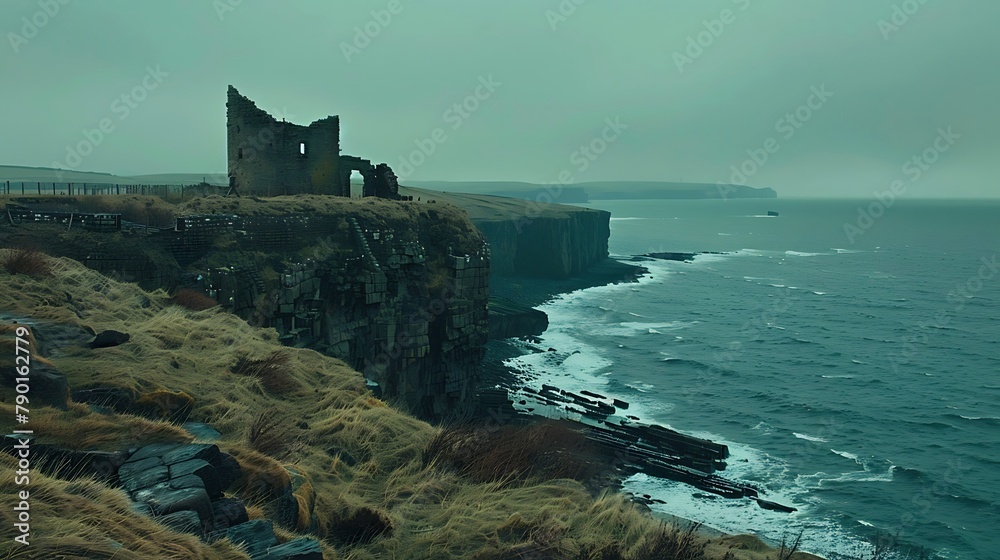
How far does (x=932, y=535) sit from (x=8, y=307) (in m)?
35.7

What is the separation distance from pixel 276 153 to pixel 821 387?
4222 centimetres

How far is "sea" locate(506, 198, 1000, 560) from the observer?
109ft

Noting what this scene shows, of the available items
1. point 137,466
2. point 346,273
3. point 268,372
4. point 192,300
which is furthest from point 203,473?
point 346,273

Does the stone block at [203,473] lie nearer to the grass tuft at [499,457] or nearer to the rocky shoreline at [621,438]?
the grass tuft at [499,457]

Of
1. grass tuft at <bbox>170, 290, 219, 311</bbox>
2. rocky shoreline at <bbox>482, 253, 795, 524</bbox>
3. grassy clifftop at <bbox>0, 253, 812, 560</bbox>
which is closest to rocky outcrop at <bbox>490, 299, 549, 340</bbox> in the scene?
rocky shoreline at <bbox>482, 253, 795, 524</bbox>

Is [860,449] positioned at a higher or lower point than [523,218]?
lower

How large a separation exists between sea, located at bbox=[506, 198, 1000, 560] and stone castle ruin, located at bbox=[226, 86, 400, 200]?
23386 mm

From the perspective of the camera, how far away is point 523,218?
117 metres

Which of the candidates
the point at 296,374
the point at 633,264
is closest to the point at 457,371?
the point at 296,374

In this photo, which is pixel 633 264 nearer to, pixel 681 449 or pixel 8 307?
pixel 681 449

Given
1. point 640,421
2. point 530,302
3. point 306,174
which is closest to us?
point 306,174

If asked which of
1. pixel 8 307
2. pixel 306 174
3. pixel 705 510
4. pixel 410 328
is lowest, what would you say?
pixel 705 510

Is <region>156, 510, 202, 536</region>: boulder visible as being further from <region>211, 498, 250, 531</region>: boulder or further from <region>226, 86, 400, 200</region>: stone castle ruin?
<region>226, 86, 400, 200</region>: stone castle ruin

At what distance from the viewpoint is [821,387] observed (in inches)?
2100
